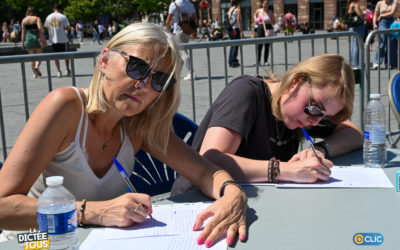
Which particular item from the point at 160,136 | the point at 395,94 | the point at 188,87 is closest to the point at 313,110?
the point at 160,136

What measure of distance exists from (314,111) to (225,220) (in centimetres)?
94

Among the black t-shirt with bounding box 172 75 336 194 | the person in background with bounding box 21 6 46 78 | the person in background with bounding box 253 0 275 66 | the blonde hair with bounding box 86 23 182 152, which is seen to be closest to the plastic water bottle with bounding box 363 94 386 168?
the black t-shirt with bounding box 172 75 336 194

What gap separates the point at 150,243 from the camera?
153cm

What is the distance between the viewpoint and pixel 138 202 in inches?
66.1

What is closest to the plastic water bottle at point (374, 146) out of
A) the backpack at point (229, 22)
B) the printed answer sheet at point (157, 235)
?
the printed answer sheet at point (157, 235)

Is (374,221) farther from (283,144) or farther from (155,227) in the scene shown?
(283,144)

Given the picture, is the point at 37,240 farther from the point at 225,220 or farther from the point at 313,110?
the point at 313,110

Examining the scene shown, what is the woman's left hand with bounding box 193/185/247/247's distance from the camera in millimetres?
1568

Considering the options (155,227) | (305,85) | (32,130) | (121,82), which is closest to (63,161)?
(32,130)

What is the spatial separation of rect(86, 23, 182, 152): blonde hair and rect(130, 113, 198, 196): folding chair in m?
0.40

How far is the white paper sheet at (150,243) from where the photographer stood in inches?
59.1

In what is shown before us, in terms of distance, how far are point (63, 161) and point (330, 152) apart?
144cm

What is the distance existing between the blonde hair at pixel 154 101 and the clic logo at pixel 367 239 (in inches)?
35.8

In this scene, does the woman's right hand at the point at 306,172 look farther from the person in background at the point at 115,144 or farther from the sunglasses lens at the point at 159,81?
the sunglasses lens at the point at 159,81
